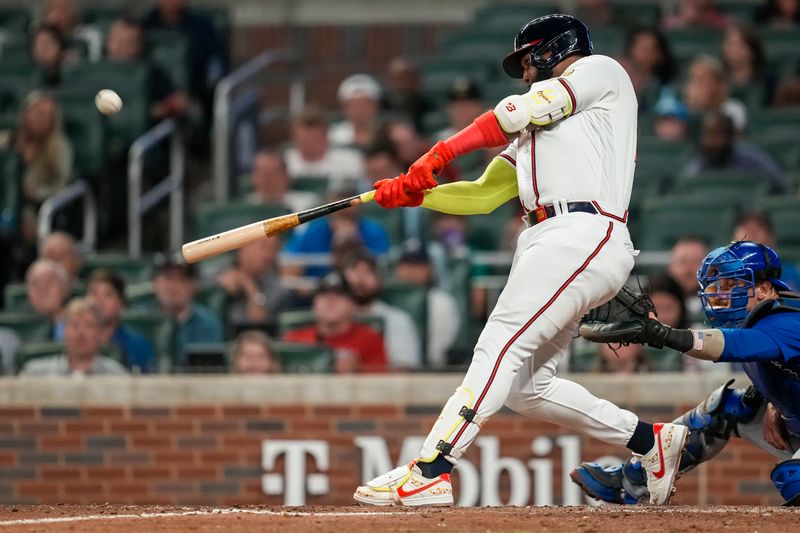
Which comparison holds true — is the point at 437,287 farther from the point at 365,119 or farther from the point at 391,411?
the point at 365,119

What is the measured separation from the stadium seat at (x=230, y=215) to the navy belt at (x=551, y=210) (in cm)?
451

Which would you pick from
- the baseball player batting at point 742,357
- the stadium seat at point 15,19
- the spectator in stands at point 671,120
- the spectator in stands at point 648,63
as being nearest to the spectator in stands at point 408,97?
the spectator in stands at point 648,63

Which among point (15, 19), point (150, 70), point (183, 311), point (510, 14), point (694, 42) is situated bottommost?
point (183, 311)

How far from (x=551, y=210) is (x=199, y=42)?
25.3 feet

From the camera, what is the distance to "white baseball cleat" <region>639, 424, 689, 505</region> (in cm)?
614

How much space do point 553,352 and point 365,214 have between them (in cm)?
456

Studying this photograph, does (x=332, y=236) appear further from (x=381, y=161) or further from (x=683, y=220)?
(x=683, y=220)

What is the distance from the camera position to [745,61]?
11367 mm

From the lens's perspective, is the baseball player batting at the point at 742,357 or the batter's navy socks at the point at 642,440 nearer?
the baseball player batting at the point at 742,357

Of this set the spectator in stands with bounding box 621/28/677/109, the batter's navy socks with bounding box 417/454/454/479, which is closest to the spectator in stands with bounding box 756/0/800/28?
the spectator in stands with bounding box 621/28/677/109

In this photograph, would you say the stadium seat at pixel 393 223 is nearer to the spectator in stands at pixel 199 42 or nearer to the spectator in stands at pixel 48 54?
the spectator in stands at pixel 199 42

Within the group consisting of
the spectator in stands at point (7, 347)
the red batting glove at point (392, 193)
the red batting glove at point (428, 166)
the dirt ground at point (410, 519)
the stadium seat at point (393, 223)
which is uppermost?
the stadium seat at point (393, 223)

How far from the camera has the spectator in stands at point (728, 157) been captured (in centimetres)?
1028

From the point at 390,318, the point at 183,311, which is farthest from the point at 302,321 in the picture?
the point at 183,311
